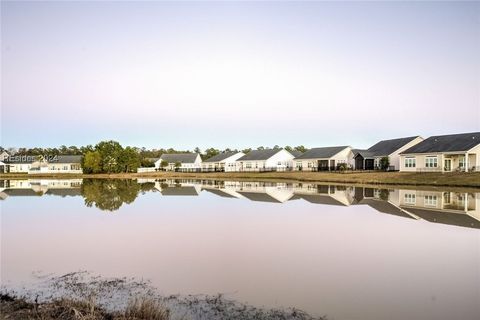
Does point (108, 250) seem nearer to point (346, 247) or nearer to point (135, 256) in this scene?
point (135, 256)

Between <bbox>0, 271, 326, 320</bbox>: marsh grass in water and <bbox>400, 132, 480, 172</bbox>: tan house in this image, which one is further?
<bbox>400, 132, 480, 172</bbox>: tan house

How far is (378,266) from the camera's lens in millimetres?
9570

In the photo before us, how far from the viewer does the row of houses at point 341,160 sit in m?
38.6

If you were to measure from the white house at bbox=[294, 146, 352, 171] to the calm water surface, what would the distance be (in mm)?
35215

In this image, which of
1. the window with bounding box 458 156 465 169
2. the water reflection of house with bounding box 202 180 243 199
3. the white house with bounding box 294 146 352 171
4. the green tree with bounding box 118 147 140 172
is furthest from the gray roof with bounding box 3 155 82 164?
the window with bounding box 458 156 465 169

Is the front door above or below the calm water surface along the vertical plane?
above

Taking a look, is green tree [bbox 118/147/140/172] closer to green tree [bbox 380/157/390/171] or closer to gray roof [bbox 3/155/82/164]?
gray roof [bbox 3/155/82/164]

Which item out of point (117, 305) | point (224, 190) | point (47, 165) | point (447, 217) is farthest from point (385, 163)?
point (47, 165)

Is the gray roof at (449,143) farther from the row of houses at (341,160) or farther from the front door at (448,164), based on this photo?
the front door at (448,164)

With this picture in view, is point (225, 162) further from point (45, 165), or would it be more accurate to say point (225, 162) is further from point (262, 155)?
point (45, 165)

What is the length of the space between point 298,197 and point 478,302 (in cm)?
2058

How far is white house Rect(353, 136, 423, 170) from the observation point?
4788cm

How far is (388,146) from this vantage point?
51.0 metres

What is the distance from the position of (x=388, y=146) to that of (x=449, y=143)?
11.8 metres
